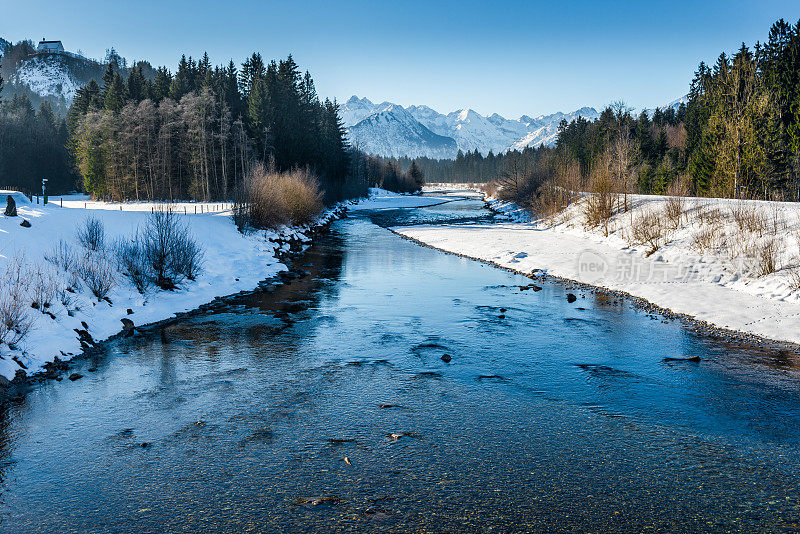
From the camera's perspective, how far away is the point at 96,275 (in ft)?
58.4

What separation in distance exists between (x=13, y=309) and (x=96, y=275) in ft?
16.2

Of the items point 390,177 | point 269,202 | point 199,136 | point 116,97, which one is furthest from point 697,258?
point 390,177

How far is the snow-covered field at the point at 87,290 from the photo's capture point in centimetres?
1369

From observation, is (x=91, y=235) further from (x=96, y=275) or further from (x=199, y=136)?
(x=199, y=136)

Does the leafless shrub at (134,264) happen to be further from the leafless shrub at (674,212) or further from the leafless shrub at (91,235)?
the leafless shrub at (674,212)

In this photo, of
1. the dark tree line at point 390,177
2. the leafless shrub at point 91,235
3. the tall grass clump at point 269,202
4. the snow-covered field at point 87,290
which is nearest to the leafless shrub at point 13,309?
the snow-covered field at point 87,290

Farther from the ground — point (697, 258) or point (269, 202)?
point (269, 202)

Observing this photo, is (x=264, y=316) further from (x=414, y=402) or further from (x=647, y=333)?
(x=647, y=333)

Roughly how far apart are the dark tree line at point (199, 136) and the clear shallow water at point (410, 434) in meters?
45.5

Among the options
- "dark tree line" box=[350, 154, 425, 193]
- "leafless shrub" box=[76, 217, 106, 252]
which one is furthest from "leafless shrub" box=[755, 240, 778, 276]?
"dark tree line" box=[350, 154, 425, 193]

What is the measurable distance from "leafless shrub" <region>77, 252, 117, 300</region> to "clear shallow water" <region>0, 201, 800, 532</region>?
377cm

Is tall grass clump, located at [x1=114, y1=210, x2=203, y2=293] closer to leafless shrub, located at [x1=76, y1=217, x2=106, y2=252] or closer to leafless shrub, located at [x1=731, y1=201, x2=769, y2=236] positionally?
leafless shrub, located at [x1=76, y1=217, x2=106, y2=252]

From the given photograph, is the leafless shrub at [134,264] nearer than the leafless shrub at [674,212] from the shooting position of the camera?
Yes

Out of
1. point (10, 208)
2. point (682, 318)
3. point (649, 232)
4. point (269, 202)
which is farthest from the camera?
point (269, 202)
